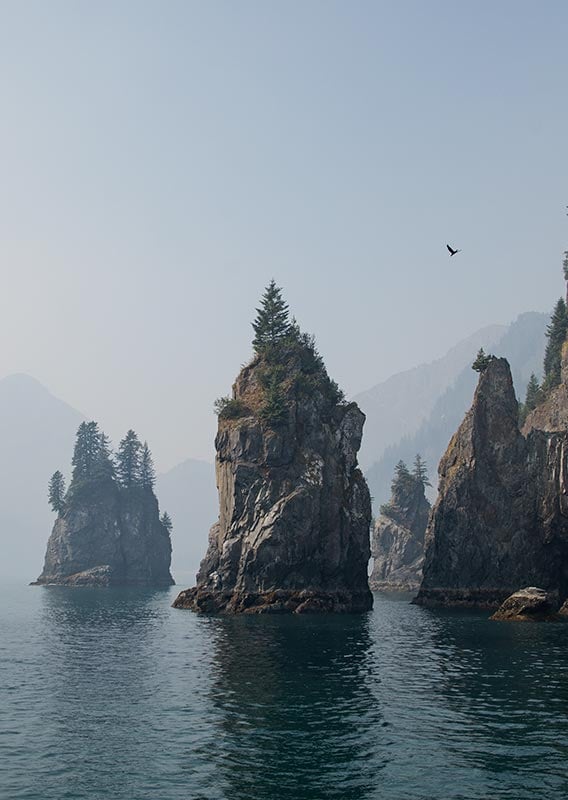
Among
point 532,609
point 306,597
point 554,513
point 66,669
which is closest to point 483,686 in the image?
point 66,669

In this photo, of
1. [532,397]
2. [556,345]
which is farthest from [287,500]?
[556,345]

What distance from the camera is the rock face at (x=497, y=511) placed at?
107 m

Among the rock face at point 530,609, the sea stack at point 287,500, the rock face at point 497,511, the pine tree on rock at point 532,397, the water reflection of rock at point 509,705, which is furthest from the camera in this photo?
the pine tree on rock at point 532,397

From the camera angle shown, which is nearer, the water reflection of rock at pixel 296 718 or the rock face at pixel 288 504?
the water reflection of rock at pixel 296 718

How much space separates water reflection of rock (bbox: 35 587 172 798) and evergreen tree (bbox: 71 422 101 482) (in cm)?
10633

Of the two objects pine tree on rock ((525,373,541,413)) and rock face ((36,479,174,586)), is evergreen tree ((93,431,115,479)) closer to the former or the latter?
rock face ((36,479,174,586))

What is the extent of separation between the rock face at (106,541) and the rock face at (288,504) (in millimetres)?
77093

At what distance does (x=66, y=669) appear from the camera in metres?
53.7

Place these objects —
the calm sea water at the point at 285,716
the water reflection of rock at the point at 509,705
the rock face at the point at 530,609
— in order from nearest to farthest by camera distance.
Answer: the calm sea water at the point at 285,716 < the water reflection of rock at the point at 509,705 < the rock face at the point at 530,609

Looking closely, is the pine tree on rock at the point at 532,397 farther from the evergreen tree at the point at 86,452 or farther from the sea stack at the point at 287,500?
the evergreen tree at the point at 86,452

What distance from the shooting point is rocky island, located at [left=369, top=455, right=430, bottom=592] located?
18600 centimetres

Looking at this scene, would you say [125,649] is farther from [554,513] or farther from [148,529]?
[148,529]

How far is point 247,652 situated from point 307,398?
52.0m

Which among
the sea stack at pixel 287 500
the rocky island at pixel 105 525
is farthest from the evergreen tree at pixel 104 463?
the sea stack at pixel 287 500
